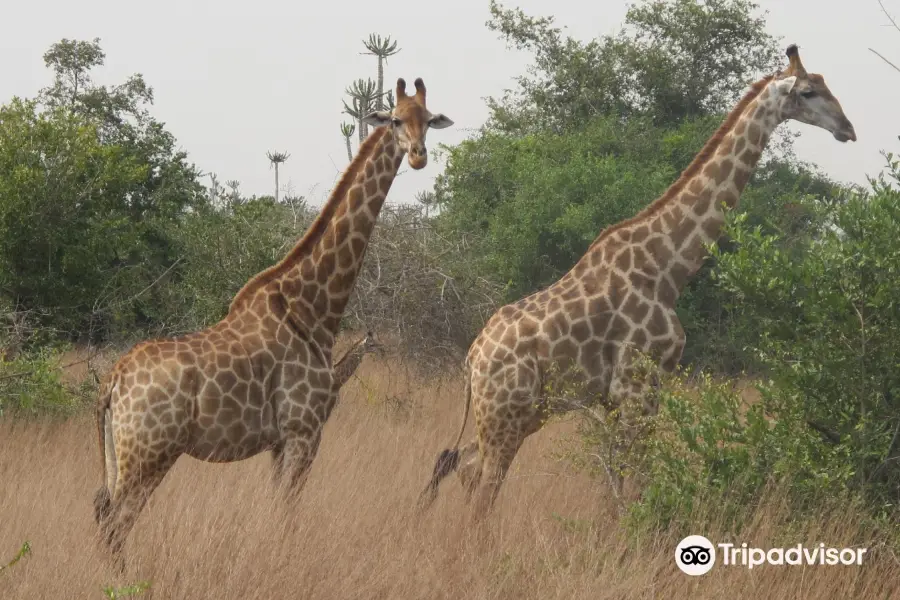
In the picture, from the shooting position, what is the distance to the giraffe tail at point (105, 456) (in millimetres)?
6246

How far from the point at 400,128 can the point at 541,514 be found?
2.57 m

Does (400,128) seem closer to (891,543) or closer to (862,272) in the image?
(862,272)

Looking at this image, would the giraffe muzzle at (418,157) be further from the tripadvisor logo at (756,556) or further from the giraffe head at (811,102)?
the tripadvisor logo at (756,556)

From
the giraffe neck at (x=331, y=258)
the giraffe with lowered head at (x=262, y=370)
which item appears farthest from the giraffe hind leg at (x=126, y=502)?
the giraffe neck at (x=331, y=258)

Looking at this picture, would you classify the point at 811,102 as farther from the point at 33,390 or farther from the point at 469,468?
the point at 33,390

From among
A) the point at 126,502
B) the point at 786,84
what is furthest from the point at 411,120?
the point at 126,502

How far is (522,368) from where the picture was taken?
704cm

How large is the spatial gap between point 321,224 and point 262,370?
1036mm

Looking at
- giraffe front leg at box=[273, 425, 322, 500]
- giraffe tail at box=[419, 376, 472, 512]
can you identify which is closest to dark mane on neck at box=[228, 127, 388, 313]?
giraffe front leg at box=[273, 425, 322, 500]

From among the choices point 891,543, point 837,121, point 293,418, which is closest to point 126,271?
point 293,418

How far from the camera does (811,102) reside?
7461mm

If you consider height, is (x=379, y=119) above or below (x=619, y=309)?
above

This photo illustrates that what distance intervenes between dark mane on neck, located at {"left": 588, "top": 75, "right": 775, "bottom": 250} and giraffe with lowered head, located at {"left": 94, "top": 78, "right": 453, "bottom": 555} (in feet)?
4.61

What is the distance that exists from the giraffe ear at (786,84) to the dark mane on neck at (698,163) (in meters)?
0.13
